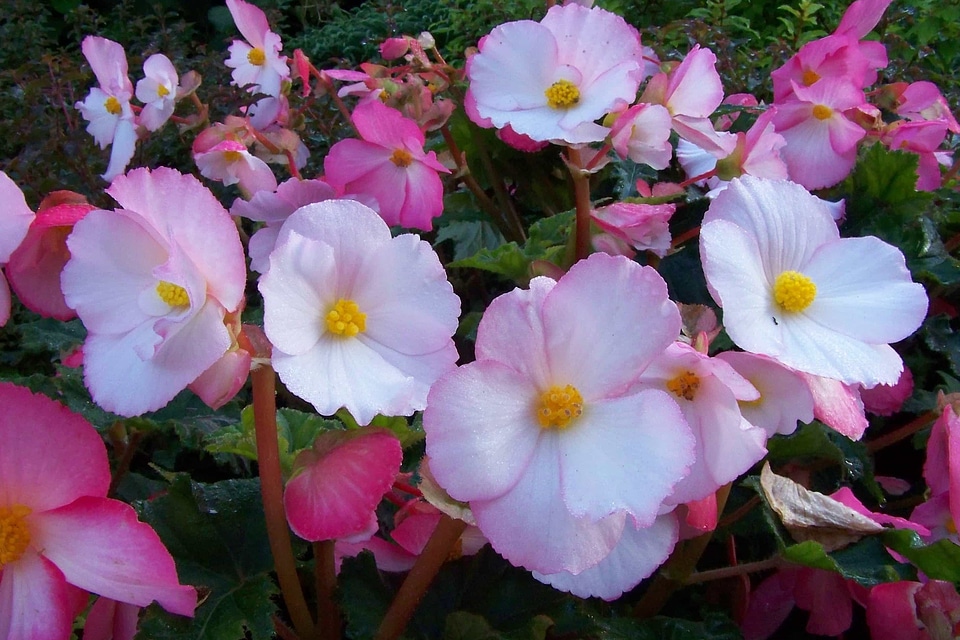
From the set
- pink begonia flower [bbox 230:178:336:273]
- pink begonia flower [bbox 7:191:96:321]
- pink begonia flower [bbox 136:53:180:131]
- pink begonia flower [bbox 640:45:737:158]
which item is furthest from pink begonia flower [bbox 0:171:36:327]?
pink begonia flower [bbox 136:53:180:131]

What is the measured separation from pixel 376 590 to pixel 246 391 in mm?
353

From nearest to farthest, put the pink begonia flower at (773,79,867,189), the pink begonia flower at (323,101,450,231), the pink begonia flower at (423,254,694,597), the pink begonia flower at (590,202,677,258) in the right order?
the pink begonia flower at (423,254,694,597) < the pink begonia flower at (590,202,677,258) < the pink begonia flower at (323,101,450,231) < the pink begonia flower at (773,79,867,189)

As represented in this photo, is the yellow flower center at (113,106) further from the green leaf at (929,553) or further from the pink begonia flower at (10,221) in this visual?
the green leaf at (929,553)

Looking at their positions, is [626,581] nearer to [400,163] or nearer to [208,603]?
[208,603]

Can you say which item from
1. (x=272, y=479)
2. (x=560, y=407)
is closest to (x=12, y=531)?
(x=272, y=479)

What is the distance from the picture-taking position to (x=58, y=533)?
38 cm

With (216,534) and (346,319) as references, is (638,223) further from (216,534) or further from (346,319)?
(216,534)

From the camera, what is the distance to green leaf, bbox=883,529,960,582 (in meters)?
0.46

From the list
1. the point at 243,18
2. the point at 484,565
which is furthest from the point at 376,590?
the point at 243,18

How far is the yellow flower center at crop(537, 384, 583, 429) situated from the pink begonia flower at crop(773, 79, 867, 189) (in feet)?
1.75

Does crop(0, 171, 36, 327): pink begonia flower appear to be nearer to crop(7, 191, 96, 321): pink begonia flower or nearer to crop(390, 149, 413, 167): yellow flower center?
crop(7, 191, 96, 321): pink begonia flower

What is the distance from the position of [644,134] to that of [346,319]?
31 centimetres

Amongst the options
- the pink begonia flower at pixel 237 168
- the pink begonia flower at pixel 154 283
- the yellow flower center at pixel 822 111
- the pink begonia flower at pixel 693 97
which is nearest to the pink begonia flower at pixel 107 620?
the pink begonia flower at pixel 154 283

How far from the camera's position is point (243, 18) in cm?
99
